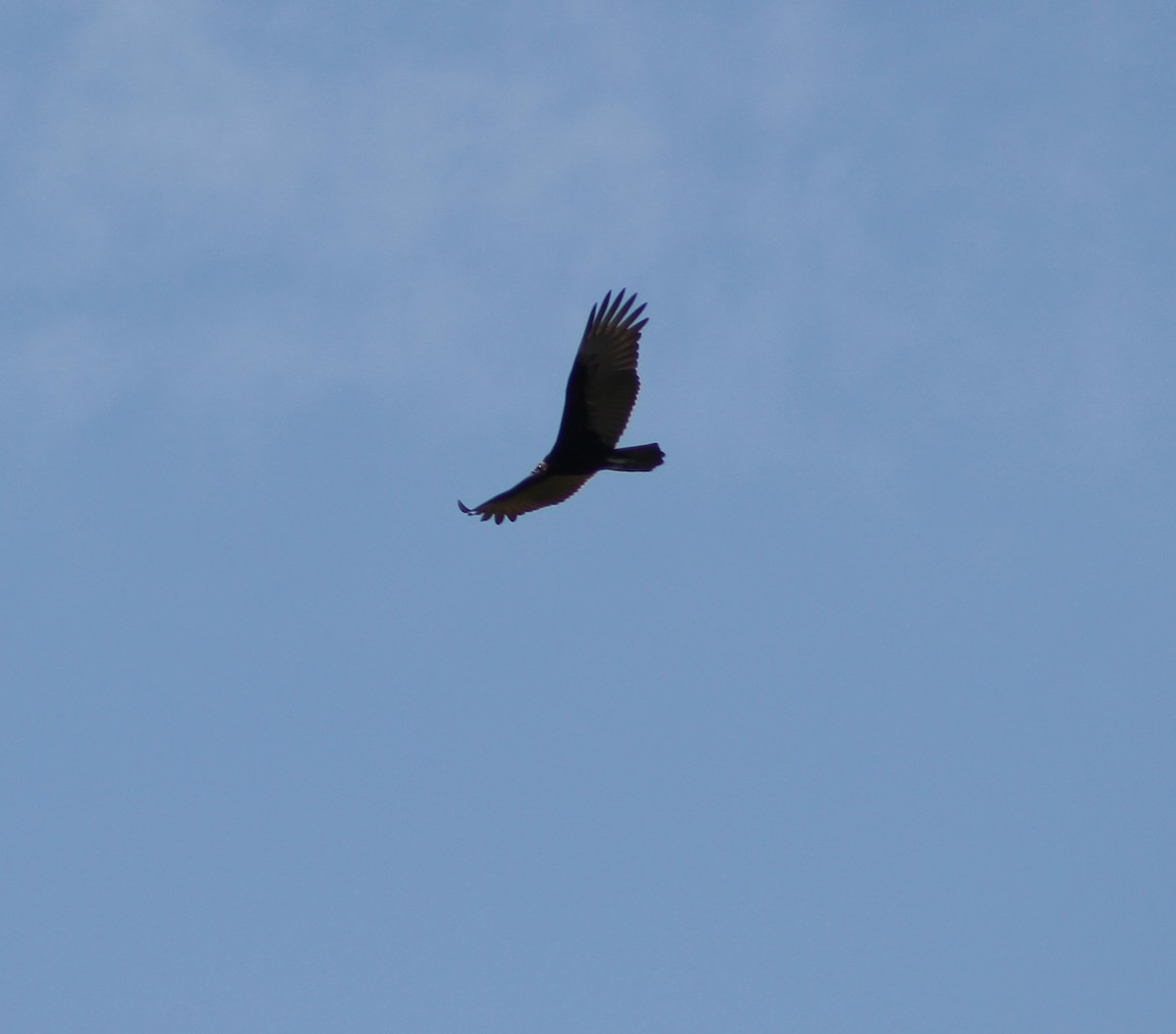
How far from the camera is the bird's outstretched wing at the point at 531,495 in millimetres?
26375

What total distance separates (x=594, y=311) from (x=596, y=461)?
7.54 feet

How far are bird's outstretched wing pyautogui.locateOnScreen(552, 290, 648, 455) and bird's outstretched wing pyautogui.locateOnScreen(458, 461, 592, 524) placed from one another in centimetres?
55

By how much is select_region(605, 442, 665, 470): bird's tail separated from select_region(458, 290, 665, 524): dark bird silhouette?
14 millimetres

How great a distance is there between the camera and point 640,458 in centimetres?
2553

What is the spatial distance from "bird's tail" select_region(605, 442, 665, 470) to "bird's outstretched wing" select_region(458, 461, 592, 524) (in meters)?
0.90

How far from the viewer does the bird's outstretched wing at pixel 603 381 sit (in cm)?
2602

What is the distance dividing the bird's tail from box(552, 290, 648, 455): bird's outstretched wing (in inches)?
17.8

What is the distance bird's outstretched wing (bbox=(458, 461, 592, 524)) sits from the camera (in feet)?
86.5

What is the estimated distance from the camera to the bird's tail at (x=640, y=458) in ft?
83.7

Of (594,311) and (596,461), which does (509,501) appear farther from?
(594,311)

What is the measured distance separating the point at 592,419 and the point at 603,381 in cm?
63

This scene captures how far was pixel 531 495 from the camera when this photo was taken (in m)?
26.5

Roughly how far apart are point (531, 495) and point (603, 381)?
79.4 inches

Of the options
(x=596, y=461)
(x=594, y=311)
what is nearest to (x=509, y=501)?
(x=596, y=461)
